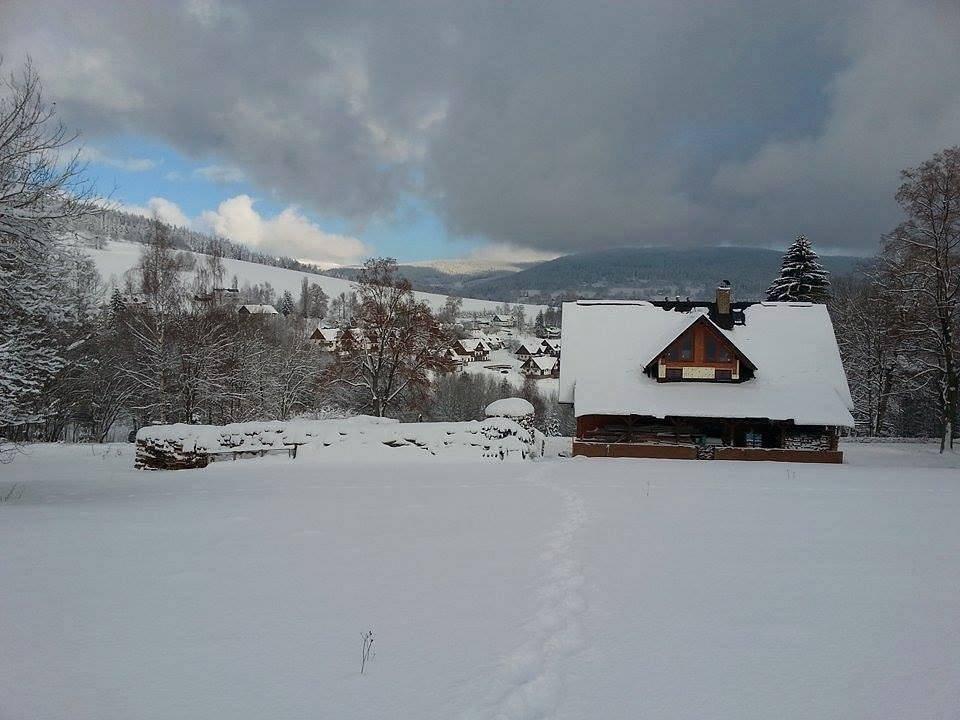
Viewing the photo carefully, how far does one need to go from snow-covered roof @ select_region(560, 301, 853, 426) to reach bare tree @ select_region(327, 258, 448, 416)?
22.9 feet

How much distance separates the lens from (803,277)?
42.5 metres

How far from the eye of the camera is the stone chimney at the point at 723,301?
27306 millimetres

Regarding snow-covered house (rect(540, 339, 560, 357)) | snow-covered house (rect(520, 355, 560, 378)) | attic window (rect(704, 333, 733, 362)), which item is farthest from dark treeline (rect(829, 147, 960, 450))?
snow-covered house (rect(540, 339, 560, 357))

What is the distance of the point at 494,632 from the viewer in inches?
184

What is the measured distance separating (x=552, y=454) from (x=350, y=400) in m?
24.0

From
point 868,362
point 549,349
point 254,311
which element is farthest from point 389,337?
point 549,349

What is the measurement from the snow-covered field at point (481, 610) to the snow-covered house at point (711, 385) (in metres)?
13.1

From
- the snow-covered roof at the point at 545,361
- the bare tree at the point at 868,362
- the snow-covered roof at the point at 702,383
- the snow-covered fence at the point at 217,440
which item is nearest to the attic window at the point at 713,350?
the snow-covered roof at the point at 702,383

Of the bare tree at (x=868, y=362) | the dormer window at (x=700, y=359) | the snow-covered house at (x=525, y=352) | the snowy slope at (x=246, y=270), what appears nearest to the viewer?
the dormer window at (x=700, y=359)

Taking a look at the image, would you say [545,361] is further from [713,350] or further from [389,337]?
[713,350]

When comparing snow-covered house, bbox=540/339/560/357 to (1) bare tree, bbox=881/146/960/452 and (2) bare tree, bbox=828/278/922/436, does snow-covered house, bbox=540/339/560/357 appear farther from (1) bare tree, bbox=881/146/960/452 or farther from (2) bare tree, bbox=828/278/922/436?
(1) bare tree, bbox=881/146/960/452

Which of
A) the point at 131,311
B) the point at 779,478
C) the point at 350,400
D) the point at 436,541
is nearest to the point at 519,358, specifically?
the point at 350,400

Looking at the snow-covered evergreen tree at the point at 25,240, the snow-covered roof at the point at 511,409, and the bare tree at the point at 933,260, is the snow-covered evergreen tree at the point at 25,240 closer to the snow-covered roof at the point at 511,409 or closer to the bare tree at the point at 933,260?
the snow-covered roof at the point at 511,409

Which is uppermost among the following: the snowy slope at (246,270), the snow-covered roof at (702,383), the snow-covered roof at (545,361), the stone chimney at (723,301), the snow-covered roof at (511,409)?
the snowy slope at (246,270)
